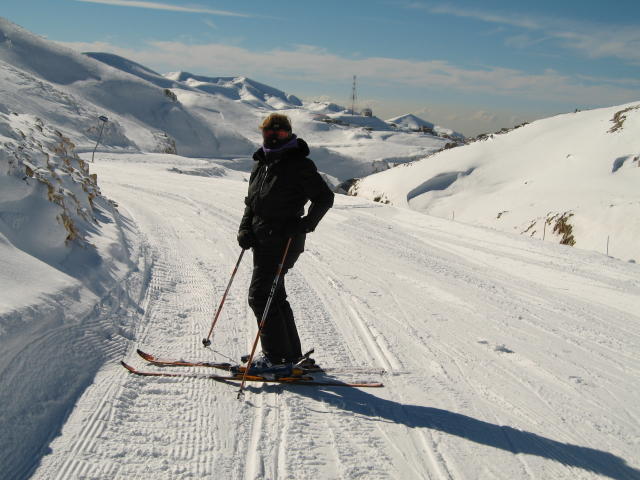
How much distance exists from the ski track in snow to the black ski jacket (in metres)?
1.18

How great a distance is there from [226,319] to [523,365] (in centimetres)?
296

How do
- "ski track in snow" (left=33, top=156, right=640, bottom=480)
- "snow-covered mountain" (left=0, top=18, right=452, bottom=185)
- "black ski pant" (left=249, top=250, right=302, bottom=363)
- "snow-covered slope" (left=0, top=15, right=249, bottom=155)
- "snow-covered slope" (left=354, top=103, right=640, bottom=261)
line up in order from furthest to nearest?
"snow-covered slope" (left=0, top=15, right=249, bottom=155) → "snow-covered mountain" (left=0, top=18, right=452, bottom=185) → "snow-covered slope" (left=354, top=103, right=640, bottom=261) → "black ski pant" (left=249, top=250, right=302, bottom=363) → "ski track in snow" (left=33, top=156, right=640, bottom=480)

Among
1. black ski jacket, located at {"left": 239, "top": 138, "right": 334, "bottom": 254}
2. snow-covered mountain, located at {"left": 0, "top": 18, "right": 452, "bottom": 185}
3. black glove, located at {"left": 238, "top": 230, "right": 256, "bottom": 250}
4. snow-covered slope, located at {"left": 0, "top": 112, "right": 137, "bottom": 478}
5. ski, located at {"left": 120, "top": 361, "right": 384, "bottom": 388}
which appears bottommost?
ski, located at {"left": 120, "top": 361, "right": 384, "bottom": 388}

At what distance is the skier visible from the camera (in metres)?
3.68

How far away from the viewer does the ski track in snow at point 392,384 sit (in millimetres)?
2855

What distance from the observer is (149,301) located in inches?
209

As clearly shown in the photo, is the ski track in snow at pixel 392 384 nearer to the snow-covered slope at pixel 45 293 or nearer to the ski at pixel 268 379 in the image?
the ski at pixel 268 379

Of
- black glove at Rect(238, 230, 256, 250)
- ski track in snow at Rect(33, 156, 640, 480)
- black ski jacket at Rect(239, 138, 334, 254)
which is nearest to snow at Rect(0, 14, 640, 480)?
ski track in snow at Rect(33, 156, 640, 480)

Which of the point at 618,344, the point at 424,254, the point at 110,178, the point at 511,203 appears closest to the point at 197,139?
the point at 110,178

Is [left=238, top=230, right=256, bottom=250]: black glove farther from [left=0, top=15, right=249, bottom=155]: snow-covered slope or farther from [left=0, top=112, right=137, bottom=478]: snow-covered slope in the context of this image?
[left=0, top=15, right=249, bottom=155]: snow-covered slope

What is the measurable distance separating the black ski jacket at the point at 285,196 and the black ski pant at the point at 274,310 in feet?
0.32

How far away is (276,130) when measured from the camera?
367 cm

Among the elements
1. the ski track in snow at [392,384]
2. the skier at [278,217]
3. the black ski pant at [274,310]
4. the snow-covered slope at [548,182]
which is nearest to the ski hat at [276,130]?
the skier at [278,217]

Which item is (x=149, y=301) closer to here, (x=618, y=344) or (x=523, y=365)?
(x=523, y=365)
